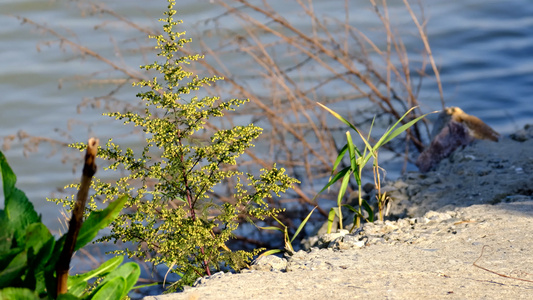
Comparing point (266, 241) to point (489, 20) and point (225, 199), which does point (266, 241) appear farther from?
point (489, 20)

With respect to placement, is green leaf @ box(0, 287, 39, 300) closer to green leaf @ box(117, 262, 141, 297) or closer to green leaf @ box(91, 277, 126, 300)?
green leaf @ box(91, 277, 126, 300)

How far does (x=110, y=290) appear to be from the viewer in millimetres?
2119

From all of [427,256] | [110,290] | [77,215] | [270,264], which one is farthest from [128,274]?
[427,256]

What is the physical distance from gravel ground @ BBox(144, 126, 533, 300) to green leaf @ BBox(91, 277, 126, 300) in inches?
23.9

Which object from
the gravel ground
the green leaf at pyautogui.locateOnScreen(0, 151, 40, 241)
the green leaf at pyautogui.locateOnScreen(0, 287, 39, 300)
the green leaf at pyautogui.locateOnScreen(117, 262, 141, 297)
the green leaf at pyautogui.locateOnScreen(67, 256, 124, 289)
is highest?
the green leaf at pyautogui.locateOnScreen(0, 151, 40, 241)

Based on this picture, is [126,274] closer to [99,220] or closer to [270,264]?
[99,220]

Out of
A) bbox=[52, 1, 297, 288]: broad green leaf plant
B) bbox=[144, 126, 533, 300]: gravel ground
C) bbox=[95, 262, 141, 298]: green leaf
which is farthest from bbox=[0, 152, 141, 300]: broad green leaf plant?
bbox=[52, 1, 297, 288]: broad green leaf plant

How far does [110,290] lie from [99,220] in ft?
0.94

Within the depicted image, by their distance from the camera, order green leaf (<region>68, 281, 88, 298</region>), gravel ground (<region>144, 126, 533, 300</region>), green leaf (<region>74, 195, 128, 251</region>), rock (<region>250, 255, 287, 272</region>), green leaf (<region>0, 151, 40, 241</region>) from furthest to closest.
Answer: rock (<region>250, 255, 287, 272</region>) < gravel ground (<region>144, 126, 533, 300</region>) < green leaf (<region>68, 281, 88, 298</region>) < green leaf (<region>0, 151, 40, 241</region>) < green leaf (<region>74, 195, 128, 251</region>)

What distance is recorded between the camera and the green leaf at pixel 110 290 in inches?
83.3

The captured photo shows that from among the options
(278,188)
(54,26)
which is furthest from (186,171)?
(54,26)

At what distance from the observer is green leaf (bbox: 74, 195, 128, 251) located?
6.13 feet

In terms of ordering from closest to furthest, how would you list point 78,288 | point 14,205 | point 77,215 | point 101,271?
point 77,215
point 14,205
point 78,288
point 101,271

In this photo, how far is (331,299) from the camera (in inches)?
103
